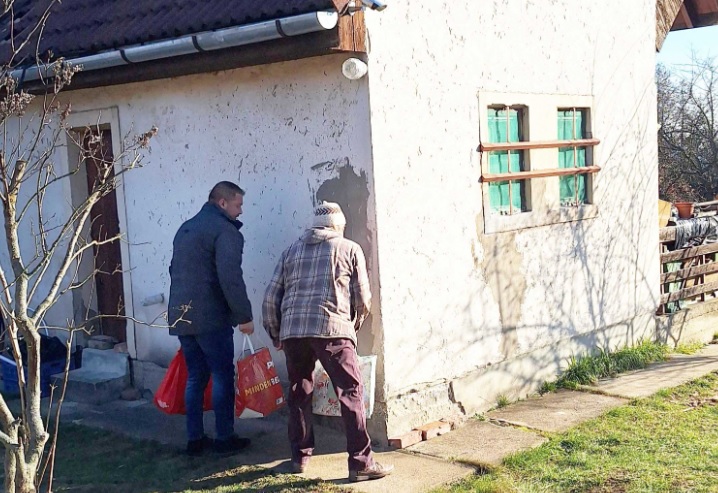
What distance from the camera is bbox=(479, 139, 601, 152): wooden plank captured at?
694 centimetres

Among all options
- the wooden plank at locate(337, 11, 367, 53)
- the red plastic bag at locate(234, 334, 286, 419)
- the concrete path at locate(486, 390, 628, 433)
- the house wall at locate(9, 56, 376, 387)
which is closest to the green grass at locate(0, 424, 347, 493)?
the red plastic bag at locate(234, 334, 286, 419)

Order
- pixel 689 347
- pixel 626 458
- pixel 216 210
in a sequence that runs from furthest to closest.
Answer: pixel 689 347 < pixel 216 210 < pixel 626 458

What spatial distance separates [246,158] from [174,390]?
1779 millimetres

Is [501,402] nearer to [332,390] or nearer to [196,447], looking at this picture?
[332,390]

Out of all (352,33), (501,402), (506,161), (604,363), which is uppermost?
(352,33)

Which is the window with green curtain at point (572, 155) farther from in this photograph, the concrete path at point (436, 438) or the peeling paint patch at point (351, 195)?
the peeling paint patch at point (351, 195)

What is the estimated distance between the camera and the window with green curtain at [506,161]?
7.12 meters

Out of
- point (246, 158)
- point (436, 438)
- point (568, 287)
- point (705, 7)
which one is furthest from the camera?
point (705, 7)

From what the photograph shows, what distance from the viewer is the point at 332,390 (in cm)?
597

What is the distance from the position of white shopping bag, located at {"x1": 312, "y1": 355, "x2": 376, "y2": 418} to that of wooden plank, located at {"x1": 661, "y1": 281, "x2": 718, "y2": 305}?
15.2 feet

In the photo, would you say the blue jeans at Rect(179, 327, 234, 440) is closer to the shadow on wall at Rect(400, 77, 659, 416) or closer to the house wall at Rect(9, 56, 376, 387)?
the house wall at Rect(9, 56, 376, 387)

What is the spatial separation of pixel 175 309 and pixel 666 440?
11.3 feet

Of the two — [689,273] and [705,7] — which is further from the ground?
[705,7]


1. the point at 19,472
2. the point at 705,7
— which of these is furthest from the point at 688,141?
the point at 19,472
